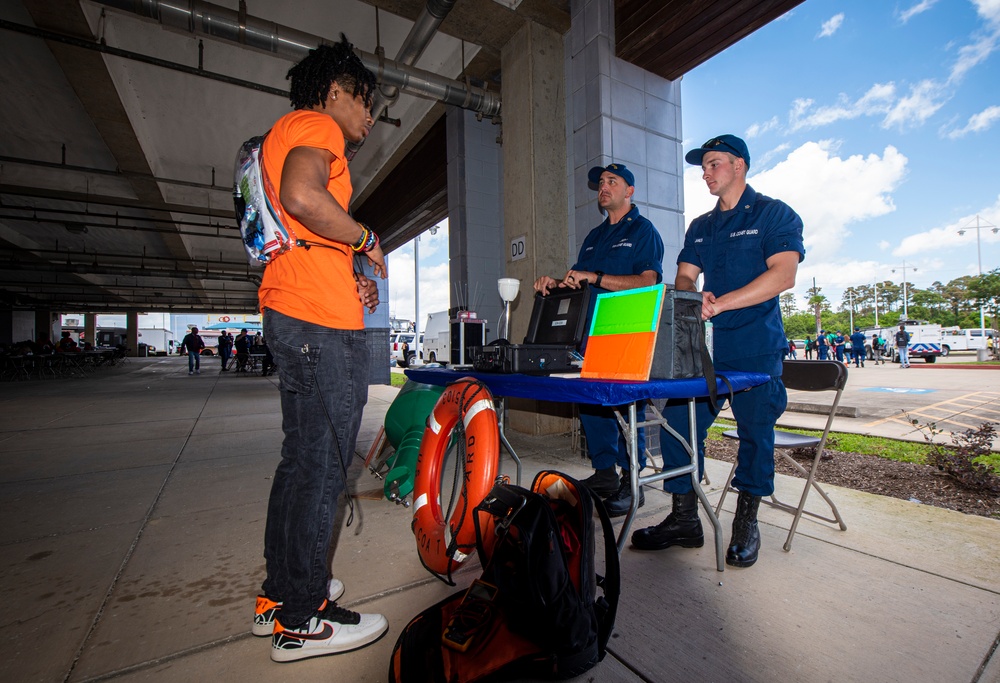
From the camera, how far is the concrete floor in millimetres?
1288

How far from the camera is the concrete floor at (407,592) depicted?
1288 mm

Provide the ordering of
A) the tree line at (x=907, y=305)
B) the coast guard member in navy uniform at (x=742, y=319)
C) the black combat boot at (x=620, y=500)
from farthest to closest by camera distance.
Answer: the tree line at (x=907, y=305) < the black combat boot at (x=620, y=500) < the coast guard member in navy uniform at (x=742, y=319)

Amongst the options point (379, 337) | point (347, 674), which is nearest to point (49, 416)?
point (379, 337)

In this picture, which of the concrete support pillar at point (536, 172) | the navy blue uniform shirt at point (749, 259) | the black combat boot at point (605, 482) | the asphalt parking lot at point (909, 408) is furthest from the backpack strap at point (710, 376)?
the asphalt parking lot at point (909, 408)

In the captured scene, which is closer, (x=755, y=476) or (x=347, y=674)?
(x=347, y=674)

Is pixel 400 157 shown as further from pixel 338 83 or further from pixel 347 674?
pixel 347 674

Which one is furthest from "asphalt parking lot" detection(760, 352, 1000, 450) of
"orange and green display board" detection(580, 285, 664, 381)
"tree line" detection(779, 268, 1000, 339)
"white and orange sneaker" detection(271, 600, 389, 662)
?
"tree line" detection(779, 268, 1000, 339)

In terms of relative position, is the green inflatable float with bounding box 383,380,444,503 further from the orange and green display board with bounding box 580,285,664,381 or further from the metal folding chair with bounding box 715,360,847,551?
the metal folding chair with bounding box 715,360,847,551

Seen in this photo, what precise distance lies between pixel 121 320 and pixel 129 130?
6491cm

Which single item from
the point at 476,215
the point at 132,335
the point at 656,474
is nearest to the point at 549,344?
the point at 656,474

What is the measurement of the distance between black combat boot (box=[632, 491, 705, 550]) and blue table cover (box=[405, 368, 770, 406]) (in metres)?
0.64

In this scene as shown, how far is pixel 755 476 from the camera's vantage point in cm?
186

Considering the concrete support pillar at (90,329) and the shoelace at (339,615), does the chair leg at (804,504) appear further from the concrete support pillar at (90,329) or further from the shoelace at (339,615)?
the concrete support pillar at (90,329)

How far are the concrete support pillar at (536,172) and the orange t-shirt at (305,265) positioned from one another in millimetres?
2912
